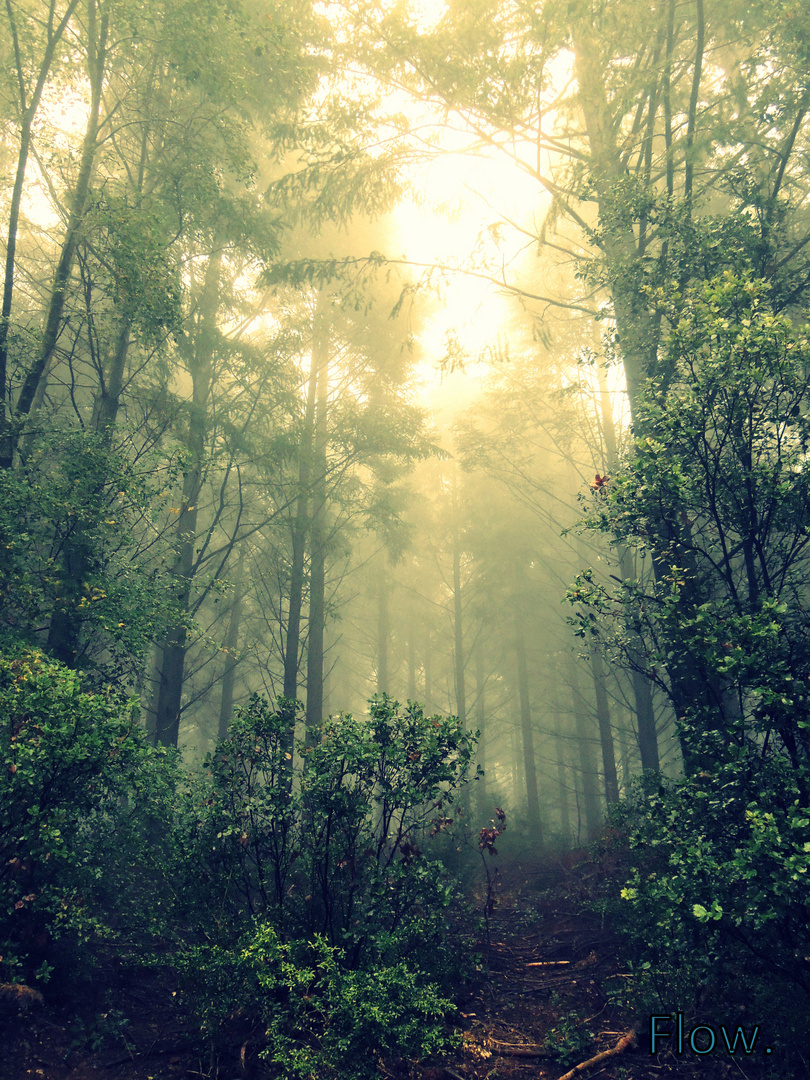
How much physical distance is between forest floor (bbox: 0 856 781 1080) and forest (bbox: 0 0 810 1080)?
0.12 ft

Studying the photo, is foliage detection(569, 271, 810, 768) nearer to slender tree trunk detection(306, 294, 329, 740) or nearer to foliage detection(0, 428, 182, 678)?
foliage detection(0, 428, 182, 678)

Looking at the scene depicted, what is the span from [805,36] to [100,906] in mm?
11026

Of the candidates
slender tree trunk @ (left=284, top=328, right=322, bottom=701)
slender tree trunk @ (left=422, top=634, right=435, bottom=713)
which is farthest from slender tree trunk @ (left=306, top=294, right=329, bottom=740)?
slender tree trunk @ (left=422, top=634, right=435, bottom=713)

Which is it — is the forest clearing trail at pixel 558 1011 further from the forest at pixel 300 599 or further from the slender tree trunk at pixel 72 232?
the slender tree trunk at pixel 72 232

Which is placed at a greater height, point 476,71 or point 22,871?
point 476,71

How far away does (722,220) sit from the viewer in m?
5.26

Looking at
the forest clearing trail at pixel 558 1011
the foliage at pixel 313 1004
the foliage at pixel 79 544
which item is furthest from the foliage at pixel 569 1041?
the foliage at pixel 79 544

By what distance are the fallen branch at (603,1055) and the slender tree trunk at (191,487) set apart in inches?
269

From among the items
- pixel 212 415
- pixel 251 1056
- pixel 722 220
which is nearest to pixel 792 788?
pixel 251 1056

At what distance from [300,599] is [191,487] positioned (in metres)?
3.09

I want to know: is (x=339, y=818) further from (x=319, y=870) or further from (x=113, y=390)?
(x=113, y=390)

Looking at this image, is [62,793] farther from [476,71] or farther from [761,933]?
[476,71]

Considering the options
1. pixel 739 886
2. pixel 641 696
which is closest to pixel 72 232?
pixel 739 886

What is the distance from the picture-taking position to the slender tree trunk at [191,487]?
8812 mm
